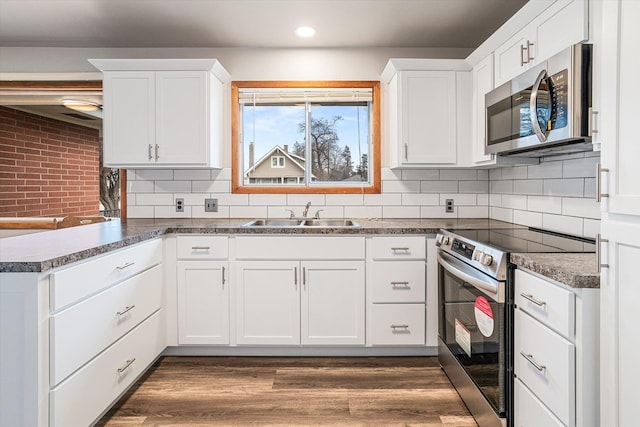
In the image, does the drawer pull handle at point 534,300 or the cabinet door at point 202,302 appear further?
the cabinet door at point 202,302

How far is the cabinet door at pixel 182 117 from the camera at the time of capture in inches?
117

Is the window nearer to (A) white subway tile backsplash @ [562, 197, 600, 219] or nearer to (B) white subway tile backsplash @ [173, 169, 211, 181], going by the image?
(B) white subway tile backsplash @ [173, 169, 211, 181]

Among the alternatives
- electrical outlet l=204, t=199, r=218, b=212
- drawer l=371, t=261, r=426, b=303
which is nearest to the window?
electrical outlet l=204, t=199, r=218, b=212

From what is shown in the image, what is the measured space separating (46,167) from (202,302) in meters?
2.64

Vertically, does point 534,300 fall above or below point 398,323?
above

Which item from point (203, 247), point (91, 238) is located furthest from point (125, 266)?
point (203, 247)

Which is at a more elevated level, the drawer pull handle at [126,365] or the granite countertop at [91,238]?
the granite countertop at [91,238]

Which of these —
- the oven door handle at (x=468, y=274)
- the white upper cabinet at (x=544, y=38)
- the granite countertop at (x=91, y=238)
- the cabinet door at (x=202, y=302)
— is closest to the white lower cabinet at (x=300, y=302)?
the cabinet door at (x=202, y=302)

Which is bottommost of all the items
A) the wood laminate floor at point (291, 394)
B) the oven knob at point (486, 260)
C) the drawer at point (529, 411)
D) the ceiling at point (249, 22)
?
the wood laminate floor at point (291, 394)

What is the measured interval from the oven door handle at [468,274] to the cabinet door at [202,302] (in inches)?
53.4

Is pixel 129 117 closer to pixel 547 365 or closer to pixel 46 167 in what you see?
pixel 46 167

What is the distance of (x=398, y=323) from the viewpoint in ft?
8.86

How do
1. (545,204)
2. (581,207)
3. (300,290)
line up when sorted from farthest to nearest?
1. (300,290)
2. (545,204)
3. (581,207)

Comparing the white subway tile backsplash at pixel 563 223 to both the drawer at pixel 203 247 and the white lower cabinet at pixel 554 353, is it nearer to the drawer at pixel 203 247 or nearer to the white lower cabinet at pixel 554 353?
the white lower cabinet at pixel 554 353
